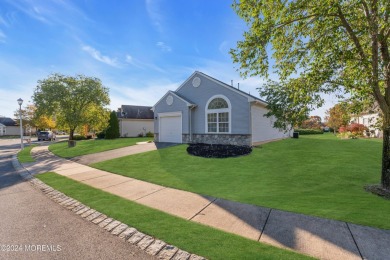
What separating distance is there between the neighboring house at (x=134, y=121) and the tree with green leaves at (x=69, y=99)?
1213 centimetres

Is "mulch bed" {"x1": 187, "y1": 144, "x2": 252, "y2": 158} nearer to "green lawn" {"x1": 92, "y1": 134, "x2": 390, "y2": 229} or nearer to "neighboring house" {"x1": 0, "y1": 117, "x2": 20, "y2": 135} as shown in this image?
"green lawn" {"x1": 92, "y1": 134, "x2": 390, "y2": 229}

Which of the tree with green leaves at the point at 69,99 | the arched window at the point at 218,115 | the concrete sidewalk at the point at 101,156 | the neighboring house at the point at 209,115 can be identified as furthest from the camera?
the tree with green leaves at the point at 69,99

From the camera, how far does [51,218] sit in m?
5.09

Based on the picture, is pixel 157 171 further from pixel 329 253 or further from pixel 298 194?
pixel 329 253

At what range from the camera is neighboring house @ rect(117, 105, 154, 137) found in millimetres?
36562

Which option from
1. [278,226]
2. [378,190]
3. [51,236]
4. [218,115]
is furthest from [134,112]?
[278,226]

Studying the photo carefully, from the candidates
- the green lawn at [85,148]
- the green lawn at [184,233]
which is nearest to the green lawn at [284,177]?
the green lawn at [184,233]

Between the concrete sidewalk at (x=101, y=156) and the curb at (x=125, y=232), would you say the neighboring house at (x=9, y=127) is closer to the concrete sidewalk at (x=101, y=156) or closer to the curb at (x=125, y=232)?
the concrete sidewalk at (x=101, y=156)

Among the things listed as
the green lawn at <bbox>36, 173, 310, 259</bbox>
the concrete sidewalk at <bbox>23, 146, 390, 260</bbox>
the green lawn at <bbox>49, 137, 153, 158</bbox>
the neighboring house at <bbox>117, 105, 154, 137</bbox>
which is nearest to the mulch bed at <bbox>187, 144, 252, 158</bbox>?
the concrete sidewalk at <bbox>23, 146, 390, 260</bbox>

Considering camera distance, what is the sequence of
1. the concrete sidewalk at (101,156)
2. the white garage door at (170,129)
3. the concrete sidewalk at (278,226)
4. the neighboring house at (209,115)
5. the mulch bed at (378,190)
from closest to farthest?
the concrete sidewalk at (278,226), the mulch bed at (378,190), the concrete sidewalk at (101,156), the neighboring house at (209,115), the white garage door at (170,129)

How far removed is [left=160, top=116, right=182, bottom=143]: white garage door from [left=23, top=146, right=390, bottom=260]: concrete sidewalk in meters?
12.5

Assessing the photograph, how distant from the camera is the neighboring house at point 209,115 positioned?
16.1 m

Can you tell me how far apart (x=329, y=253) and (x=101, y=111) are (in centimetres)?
2529

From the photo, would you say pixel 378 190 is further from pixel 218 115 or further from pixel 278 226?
pixel 218 115
